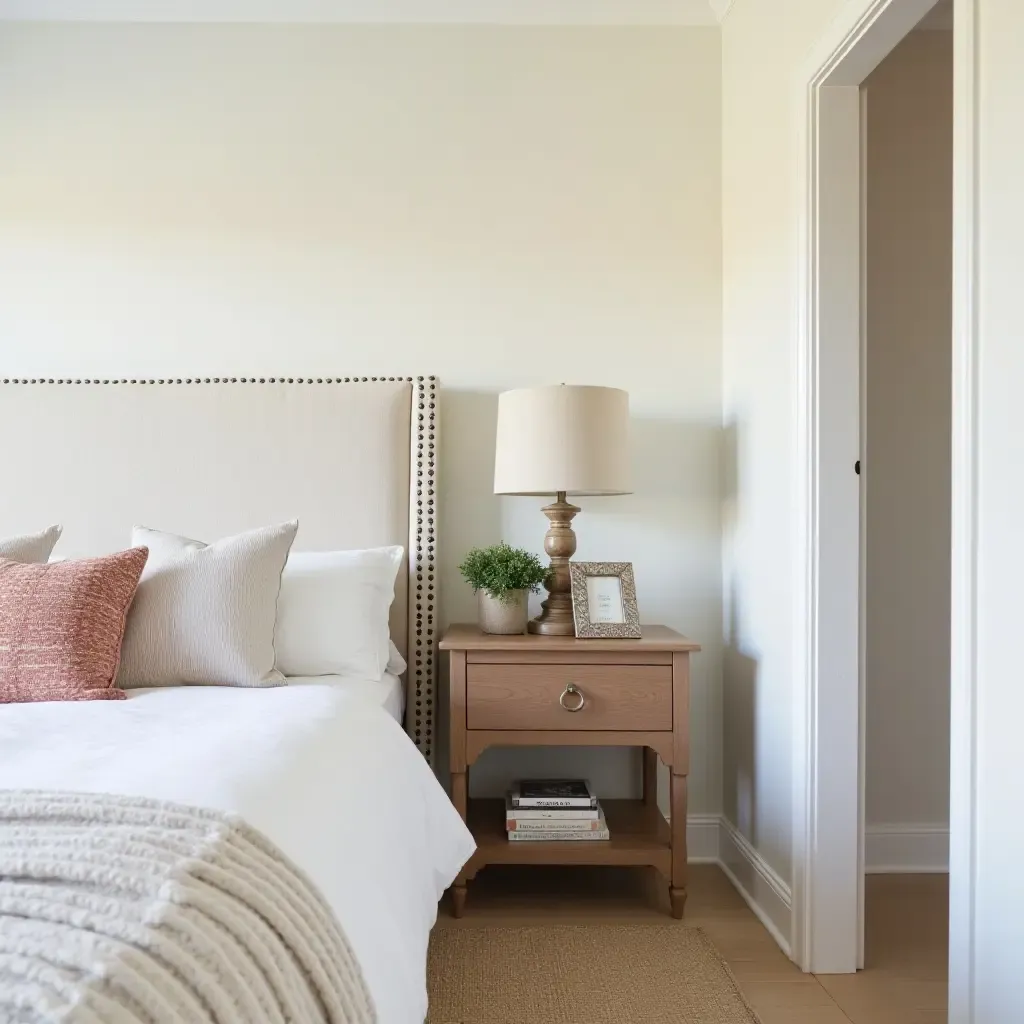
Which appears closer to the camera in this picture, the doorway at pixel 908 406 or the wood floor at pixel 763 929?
the wood floor at pixel 763 929

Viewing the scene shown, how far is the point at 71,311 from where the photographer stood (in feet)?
8.88

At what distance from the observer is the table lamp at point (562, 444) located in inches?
91.7

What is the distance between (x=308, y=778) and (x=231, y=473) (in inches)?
57.6

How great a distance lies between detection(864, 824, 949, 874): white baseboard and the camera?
264cm

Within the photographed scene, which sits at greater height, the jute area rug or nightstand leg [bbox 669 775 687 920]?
nightstand leg [bbox 669 775 687 920]

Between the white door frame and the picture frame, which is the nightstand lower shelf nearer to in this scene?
the white door frame

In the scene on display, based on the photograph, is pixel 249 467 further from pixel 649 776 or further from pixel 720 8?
pixel 720 8

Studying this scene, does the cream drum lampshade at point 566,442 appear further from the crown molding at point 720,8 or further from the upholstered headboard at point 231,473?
the crown molding at point 720,8

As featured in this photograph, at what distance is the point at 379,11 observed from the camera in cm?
271

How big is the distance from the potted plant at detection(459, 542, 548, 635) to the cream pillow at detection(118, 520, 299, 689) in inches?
23.1

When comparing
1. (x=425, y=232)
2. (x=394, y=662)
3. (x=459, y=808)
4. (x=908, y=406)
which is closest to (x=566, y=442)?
(x=394, y=662)

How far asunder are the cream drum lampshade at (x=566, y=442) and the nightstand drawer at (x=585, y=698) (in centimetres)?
48

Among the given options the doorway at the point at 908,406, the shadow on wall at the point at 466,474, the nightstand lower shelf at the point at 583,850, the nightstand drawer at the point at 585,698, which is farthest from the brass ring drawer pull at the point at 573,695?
the doorway at the point at 908,406

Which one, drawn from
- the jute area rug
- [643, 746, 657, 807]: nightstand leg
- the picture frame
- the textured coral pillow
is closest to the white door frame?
the jute area rug
